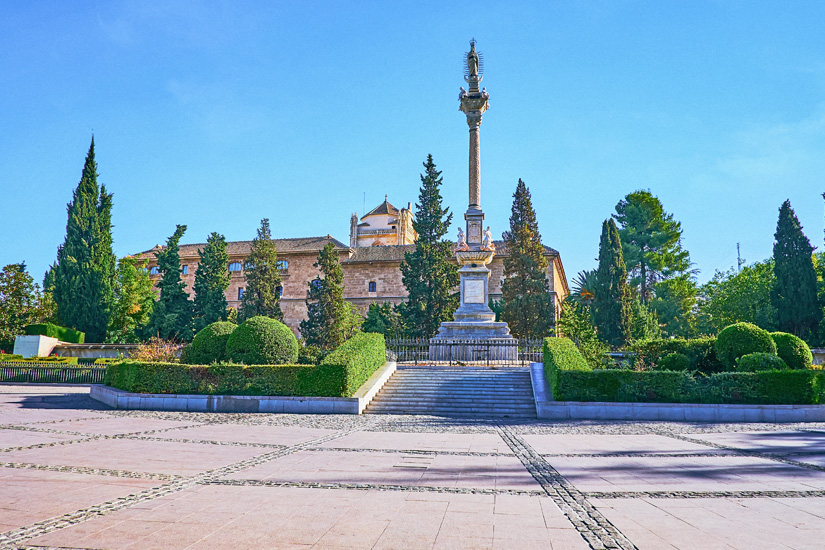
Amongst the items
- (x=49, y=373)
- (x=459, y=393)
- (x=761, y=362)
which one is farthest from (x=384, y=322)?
(x=761, y=362)

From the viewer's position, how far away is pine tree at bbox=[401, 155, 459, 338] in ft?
115

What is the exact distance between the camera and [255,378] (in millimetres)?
15516

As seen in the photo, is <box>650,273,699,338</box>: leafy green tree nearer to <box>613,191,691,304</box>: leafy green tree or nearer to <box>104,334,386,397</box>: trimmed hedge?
<box>613,191,691,304</box>: leafy green tree

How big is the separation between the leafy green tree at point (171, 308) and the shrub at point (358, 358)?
78.3ft

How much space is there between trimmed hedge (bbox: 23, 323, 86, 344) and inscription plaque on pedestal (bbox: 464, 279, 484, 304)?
84.0ft

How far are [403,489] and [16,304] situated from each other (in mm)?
38682

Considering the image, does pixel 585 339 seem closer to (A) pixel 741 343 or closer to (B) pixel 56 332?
(A) pixel 741 343

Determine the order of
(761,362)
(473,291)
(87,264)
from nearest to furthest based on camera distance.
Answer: (761,362)
(473,291)
(87,264)

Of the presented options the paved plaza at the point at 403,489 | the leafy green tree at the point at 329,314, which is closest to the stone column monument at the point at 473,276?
the leafy green tree at the point at 329,314

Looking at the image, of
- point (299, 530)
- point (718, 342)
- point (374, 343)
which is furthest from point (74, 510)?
point (718, 342)

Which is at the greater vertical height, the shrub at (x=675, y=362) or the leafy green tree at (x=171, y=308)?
the leafy green tree at (x=171, y=308)

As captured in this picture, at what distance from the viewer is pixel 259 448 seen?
840cm

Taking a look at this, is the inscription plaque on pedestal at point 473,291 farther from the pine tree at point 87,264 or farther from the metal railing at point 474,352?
the pine tree at point 87,264

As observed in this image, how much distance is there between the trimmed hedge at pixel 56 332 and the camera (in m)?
32.8
